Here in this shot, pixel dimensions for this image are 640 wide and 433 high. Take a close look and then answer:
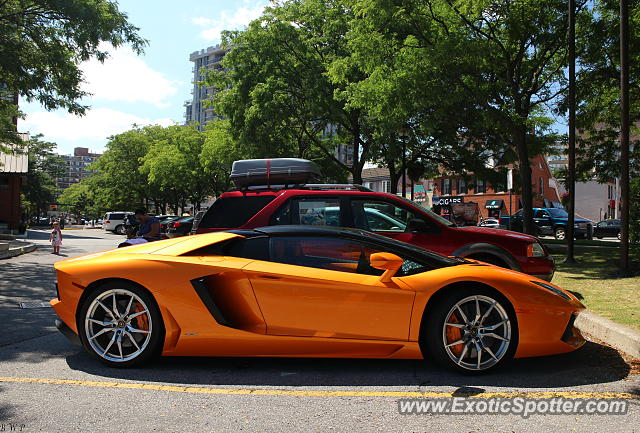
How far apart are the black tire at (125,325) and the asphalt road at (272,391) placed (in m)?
0.13

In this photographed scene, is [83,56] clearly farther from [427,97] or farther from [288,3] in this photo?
[288,3]

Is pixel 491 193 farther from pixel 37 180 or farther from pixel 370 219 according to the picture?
pixel 37 180

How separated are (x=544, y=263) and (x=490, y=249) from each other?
0.83 m

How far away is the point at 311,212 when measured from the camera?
6.77 metres

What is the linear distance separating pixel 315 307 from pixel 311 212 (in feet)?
8.92

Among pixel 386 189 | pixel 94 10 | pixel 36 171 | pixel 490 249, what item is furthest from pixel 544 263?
pixel 36 171

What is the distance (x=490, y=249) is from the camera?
22.6 feet

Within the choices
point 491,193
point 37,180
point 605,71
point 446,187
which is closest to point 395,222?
point 605,71


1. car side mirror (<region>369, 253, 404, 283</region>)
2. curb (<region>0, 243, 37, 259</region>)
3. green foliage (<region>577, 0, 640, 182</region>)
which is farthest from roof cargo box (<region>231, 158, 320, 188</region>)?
curb (<region>0, 243, 37, 259</region>)

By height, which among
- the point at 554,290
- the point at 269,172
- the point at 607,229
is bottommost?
the point at 607,229

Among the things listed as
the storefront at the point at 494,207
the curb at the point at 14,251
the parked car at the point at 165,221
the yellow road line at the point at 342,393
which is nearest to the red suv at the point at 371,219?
the yellow road line at the point at 342,393

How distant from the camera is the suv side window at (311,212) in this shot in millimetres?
6730

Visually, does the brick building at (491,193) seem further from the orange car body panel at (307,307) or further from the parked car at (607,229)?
the orange car body panel at (307,307)

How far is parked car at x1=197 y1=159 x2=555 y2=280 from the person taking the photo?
678cm
